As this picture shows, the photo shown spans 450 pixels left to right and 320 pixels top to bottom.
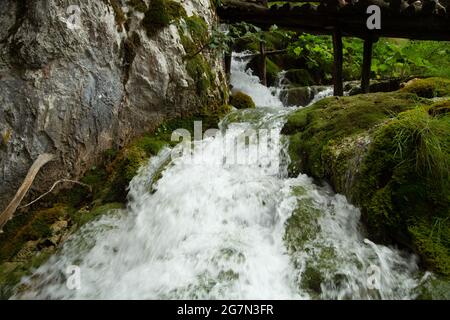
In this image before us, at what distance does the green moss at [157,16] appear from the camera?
6.25m

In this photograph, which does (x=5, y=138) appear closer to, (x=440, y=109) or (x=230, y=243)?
(x=230, y=243)

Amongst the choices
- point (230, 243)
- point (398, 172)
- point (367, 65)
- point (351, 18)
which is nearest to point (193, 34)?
point (351, 18)

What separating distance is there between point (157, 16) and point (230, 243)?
15.0 ft

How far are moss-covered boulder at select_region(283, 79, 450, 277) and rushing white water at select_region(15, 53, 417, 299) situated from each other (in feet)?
0.59

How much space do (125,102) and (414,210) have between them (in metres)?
4.49

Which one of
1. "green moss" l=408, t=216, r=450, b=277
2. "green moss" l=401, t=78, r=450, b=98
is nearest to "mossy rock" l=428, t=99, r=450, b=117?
"green moss" l=408, t=216, r=450, b=277

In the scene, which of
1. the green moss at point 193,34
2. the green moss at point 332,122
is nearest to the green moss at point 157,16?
the green moss at point 193,34

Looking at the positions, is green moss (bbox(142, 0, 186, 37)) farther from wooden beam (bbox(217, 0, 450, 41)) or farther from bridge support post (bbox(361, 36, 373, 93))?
bridge support post (bbox(361, 36, 373, 93))

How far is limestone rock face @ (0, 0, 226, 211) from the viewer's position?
199 inches

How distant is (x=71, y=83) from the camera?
5.32m

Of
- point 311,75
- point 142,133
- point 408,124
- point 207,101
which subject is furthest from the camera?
point 311,75

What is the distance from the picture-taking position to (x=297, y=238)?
3453mm
